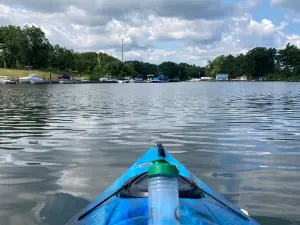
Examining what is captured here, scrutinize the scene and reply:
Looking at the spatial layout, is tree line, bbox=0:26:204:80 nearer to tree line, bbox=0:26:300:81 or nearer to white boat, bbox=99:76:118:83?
tree line, bbox=0:26:300:81

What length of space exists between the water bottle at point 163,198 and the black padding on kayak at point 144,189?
3.81 feet

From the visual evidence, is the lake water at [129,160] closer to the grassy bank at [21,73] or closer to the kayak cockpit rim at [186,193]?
the kayak cockpit rim at [186,193]

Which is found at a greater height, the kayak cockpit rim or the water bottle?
the water bottle

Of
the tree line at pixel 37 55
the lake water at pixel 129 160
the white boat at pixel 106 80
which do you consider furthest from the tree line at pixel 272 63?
the lake water at pixel 129 160

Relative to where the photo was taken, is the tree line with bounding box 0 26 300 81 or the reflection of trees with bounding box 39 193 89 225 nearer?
the reflection of trees with bounding box 39 193 89 225

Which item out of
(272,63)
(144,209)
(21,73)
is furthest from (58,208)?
(272,63)

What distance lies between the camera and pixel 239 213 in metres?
3.67

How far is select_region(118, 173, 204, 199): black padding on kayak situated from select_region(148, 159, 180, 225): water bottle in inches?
45.8

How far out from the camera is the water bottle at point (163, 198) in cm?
229

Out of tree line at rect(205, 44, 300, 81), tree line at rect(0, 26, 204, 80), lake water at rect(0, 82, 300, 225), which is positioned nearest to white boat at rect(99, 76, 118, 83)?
tree line at rect(0, 26, 204, 80)

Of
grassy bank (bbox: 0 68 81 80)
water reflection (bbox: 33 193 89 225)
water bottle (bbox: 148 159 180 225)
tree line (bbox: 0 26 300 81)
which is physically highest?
tree line (bbox: 0 26 300 81)

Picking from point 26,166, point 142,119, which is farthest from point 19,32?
point 26,166

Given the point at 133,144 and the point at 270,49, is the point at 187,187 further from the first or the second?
the point at 270,49

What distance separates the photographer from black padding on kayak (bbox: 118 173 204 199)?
359cm
